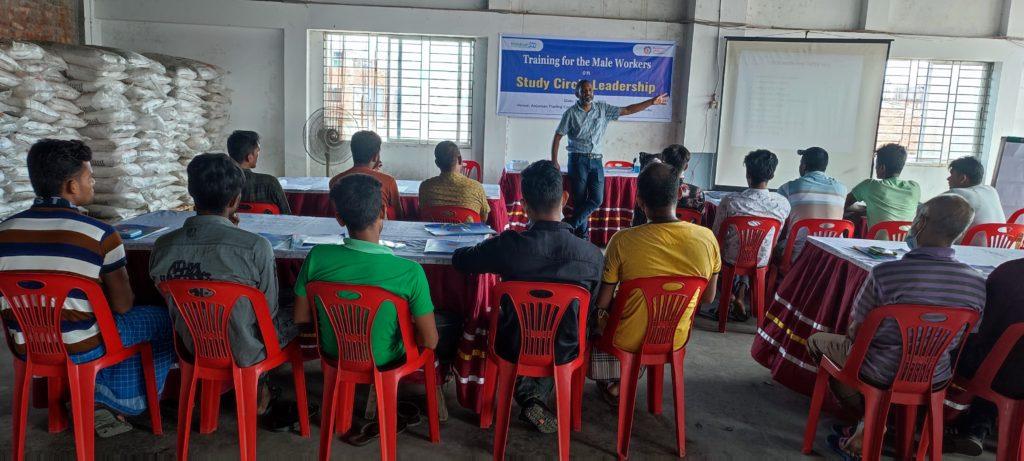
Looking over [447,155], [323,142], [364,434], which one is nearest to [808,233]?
[447,155]

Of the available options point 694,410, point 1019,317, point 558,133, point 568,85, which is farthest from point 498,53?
point 1019,317

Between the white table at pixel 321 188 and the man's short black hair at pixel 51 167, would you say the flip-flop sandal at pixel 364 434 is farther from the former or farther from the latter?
the white table at pixel 321 188

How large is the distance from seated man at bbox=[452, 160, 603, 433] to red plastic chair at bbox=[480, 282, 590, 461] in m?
0.03

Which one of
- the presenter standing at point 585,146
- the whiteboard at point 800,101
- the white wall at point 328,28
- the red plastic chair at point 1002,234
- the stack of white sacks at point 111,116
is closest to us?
the red plastic chair at point 1002,234

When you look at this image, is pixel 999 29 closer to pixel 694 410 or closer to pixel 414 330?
pixel 694 410

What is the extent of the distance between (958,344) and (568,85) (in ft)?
19.3

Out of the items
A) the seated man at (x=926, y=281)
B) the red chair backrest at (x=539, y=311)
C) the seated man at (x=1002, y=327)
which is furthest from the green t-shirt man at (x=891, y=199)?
the red chair backrest at (x=539, y=311)

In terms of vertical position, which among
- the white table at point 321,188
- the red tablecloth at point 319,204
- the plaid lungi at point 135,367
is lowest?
the plaid lungi at point 135,367

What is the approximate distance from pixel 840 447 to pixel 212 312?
2.22 metres

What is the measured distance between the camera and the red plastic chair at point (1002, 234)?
354 cm

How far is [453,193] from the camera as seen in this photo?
3.75 metres

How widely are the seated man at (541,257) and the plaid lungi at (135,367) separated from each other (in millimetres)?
1064

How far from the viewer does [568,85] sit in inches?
298

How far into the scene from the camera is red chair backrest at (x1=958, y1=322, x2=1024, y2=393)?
2.02 metres
